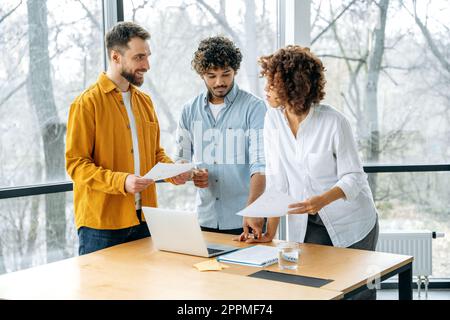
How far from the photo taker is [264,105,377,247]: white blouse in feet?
9.41

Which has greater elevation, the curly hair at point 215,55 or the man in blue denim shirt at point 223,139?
the curly hair at point 215,55

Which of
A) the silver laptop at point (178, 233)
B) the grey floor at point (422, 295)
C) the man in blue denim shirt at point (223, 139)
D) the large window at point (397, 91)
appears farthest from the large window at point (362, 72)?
the silver laptop at point (178, 233)

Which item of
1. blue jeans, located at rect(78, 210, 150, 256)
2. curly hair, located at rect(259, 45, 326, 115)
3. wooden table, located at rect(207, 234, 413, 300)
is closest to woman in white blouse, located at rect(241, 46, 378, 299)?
curly hair, located at rect(259, 45, 326, 115)

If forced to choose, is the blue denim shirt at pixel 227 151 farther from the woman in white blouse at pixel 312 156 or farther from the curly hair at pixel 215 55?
the woman in white blouse at pixel 312 156

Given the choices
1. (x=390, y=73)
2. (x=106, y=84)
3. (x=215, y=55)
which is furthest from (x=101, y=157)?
(x=390, y=73)

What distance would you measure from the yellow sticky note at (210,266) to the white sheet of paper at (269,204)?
0.74 feet

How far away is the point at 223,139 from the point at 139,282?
119cm

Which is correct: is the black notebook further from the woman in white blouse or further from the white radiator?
the white radiator

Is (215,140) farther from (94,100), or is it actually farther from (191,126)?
(94,100)

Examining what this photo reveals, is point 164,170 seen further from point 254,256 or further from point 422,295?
point 422,295

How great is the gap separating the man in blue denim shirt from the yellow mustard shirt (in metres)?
0.35

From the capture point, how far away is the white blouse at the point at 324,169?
2867 millimetres

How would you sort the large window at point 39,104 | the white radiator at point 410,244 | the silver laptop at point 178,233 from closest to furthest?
the silver laptop at point 178,233, the large window at point 39,104, the white radiator at point 410,244
